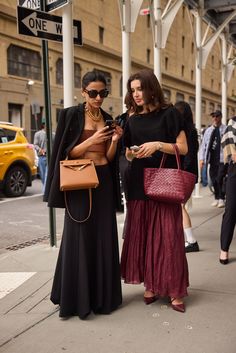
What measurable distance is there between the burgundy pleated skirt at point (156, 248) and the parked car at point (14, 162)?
8148mm

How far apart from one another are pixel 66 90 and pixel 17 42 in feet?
77.4

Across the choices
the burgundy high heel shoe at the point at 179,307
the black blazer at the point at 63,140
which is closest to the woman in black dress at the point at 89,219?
the black blazer at the point at 63,140

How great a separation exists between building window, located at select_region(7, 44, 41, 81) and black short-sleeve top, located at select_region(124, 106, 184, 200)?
82.3 feet

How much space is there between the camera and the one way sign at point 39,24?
4871 millimetres

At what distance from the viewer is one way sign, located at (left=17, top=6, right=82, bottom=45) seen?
192 inches

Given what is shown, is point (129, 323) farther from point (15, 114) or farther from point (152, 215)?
point (15, 114)

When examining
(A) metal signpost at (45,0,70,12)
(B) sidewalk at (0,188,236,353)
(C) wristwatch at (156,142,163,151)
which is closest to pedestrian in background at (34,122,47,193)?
(A) metal signpost at (45,0,70,12)

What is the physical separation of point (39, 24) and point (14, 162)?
7.01 m

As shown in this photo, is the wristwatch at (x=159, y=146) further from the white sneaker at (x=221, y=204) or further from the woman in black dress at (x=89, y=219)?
the white sneaker at (x=221, y=204)

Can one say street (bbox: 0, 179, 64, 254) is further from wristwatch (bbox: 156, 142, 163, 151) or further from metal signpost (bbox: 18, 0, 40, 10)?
wristwatch (bbox: 156, 142, 163, 151)

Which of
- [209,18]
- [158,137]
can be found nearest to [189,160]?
[158,137]

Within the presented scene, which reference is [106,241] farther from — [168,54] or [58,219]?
[168,54]

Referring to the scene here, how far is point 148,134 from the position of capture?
3.54 m

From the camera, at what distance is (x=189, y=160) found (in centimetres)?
455
